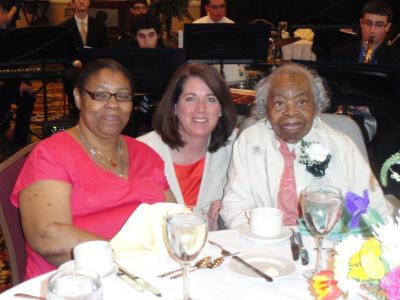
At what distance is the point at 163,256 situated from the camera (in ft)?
4.64

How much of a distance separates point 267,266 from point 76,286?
58cm

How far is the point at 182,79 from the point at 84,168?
28.9 inches

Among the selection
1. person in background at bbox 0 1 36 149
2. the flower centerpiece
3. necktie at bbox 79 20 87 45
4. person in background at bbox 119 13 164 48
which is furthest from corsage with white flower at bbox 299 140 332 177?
necktie at bbox 79 20 87 45

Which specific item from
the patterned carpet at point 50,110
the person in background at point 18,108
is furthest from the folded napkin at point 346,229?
the person in background at point 18,108

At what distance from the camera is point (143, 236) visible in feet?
4.93

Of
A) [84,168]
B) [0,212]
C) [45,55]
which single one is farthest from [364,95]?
[45,55]

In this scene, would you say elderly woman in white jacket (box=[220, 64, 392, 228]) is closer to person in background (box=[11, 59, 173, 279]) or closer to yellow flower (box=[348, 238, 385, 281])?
person in background (box=[11, 59, 173, 279])

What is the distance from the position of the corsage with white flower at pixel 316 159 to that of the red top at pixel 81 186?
0.74 metres

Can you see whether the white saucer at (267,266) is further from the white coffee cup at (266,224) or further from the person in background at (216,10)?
the person in background at (216,10)

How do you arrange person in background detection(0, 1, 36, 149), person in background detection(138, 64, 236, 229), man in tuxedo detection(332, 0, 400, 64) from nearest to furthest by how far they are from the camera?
person in background detection(138, 64, 236, 229) → man in tuxedo detection(332, 0, 400, 64) → person in background detection(0, 1, 36, 149)

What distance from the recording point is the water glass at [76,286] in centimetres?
93

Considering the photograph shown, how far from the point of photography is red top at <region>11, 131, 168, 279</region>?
174 centimetres

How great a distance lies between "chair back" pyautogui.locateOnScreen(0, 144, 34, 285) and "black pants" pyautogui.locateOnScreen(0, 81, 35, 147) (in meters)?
3.74

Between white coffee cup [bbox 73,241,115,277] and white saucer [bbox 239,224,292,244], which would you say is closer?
white coffee cup [bbox 73,241,115,277]
